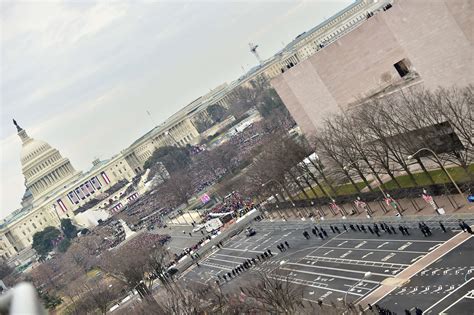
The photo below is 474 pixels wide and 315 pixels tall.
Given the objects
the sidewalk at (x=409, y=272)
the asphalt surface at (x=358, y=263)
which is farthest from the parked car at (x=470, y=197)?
the sidewalk at (x=409, y=272)

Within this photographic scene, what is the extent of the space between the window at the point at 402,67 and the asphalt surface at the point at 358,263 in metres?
18.4

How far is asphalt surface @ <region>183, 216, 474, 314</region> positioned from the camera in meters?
34.8

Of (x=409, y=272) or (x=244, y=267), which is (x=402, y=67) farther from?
(x=409, y=272)

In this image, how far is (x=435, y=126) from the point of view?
Answer: 5731 centimetres

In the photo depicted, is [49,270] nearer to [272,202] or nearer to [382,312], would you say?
[272,202]

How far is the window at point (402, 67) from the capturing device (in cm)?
6950

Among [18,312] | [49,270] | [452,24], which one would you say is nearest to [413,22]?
[452,24]

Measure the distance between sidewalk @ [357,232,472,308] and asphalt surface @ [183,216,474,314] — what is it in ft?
2.03

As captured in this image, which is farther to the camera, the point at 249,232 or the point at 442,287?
the point at 249,232

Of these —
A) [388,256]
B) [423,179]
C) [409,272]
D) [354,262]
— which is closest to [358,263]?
[354,262]

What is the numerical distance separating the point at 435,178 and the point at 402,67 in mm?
18754

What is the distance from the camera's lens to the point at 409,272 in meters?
38.7

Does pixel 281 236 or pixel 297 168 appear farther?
pixel 297 168

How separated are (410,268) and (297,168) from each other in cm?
4089
